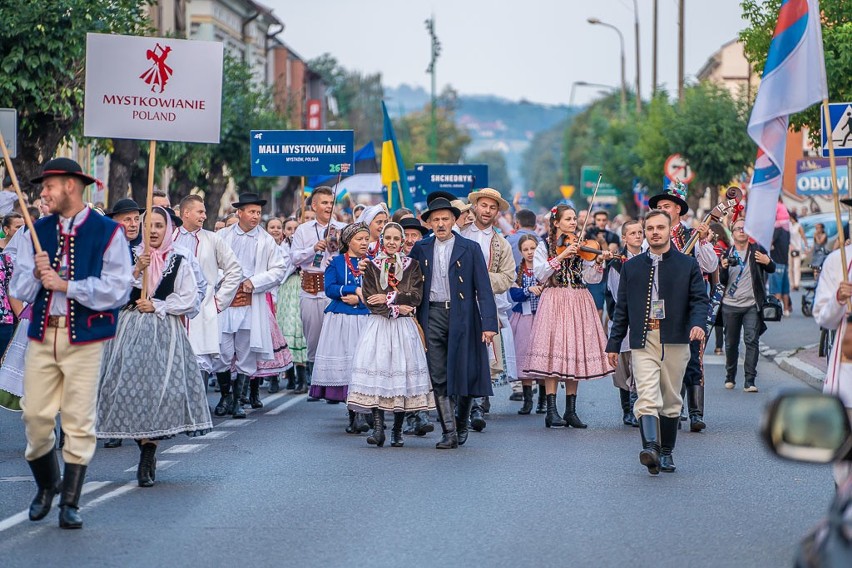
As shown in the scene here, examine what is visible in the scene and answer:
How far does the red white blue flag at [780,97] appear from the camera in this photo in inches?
352

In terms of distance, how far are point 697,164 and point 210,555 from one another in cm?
4230

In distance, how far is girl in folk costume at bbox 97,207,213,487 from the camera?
9984 millimetres

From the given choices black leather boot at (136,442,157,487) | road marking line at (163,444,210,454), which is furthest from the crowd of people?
road marking line at (163,444,210,454)

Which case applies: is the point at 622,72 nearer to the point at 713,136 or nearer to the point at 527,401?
the point at 713,136

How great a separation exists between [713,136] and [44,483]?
4091 centimetres

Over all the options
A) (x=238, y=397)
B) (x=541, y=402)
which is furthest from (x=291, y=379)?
(x=541, y=402)

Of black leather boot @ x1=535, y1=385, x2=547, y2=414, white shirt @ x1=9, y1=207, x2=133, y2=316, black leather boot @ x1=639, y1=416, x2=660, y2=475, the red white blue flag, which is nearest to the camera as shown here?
white shirt @ x1=9, y1=207, x2=133, y2=316

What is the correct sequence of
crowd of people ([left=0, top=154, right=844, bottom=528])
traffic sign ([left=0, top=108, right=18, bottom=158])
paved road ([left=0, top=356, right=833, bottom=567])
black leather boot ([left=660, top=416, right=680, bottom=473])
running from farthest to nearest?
traffic sign ([left=0, top=108, right=18, bottom=158]) → black leather boot ([left=660, top=416, right=680, bottom=473]) → crowd of people ([left=0, top=154, right=844, bottom=528]) → paved road ([left=0, top=356, right=833, bottom=567])

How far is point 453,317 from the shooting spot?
12.4m

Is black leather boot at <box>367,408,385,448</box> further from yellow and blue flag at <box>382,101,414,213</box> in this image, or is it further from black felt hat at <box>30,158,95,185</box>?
yellow and blue flag at <box>382,101,414,213</box>

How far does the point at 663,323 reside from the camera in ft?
35.4

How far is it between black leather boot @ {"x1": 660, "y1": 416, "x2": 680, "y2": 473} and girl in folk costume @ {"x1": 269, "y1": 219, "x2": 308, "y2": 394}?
643 centimetres

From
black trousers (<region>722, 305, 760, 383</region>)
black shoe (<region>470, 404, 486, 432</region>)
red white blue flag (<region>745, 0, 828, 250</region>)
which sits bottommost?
black shoe (<region>470, 404, 486, 432</region>)

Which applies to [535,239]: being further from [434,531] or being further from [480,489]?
[434,531]
